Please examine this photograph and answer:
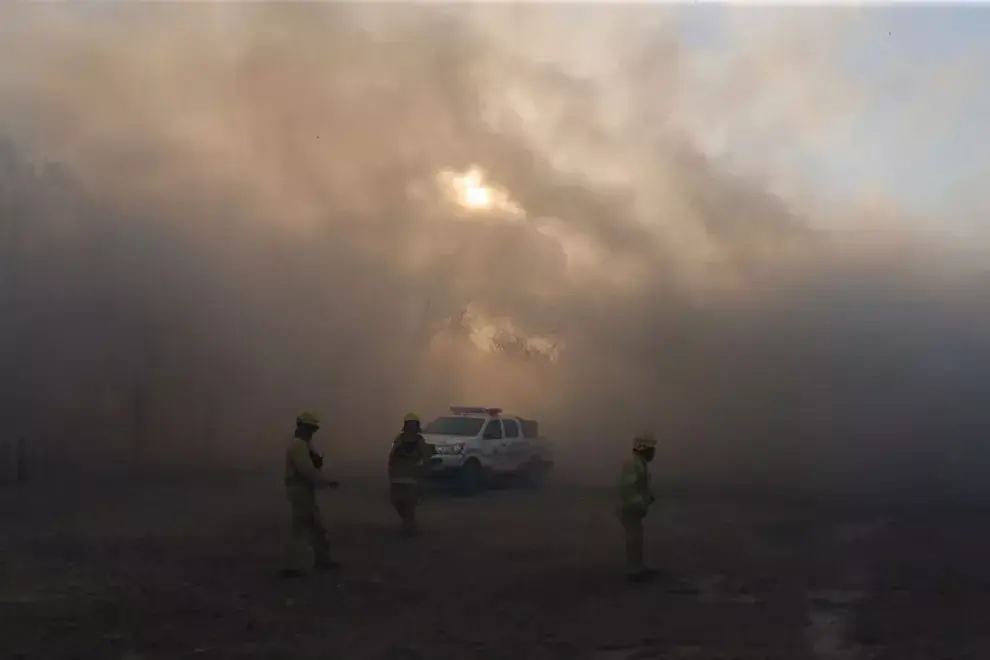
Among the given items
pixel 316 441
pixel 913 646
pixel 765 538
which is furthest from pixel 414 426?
pixel 316 441

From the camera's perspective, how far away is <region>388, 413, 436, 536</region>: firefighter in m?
10.2

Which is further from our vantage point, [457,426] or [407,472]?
[457,426]

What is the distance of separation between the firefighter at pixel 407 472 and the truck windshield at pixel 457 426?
3.63 metres

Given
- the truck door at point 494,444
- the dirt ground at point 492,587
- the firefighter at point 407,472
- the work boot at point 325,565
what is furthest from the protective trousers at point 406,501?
the truck door at point 494,444

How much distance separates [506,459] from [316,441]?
9131mm

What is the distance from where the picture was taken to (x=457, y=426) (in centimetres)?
1460

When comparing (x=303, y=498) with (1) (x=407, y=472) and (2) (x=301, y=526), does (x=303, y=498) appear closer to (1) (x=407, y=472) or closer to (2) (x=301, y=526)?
(2) (x=301, y=526)

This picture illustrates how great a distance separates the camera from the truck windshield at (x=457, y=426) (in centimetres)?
1443

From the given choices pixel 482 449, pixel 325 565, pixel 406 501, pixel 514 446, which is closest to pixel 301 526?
pixel 325 565

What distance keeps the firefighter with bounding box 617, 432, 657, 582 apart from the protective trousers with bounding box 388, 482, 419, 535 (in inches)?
122

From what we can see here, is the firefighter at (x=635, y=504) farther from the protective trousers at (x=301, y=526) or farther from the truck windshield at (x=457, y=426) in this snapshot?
the truck windshield at (x=457, y=426)

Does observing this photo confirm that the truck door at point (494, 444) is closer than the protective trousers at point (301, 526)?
No

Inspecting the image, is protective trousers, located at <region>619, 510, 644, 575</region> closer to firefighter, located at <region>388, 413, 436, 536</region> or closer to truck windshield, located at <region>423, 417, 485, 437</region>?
firefighter, located at <region>388, 413, 436, 536</region>

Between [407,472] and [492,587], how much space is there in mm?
2983
